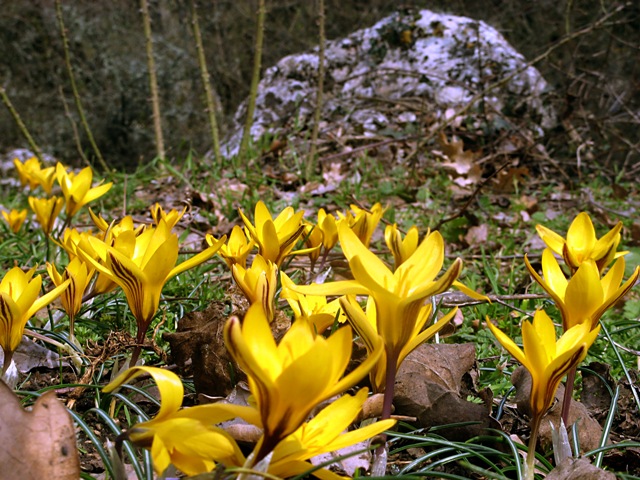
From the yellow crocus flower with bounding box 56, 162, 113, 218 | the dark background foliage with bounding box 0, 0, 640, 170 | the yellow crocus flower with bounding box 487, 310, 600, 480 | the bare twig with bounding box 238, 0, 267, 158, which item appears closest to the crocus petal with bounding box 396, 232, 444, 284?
the yellow crocus flower with bounding box 487, 310, 600, 480

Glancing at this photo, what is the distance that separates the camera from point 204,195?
3752mm

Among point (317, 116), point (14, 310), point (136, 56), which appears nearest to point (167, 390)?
point (14, 310)

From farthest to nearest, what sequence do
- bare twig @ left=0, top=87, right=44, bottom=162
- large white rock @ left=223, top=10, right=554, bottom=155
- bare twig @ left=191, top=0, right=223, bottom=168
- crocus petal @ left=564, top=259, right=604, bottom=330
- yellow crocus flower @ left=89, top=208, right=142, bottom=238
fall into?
1. large white rock @ left=223, top=10, right=554, bottom=155
2. bare twig @ left=191, top=0, right=223, bottom=168
3. bare twig @ left=0, top=87, right=44, bottom=162
4. yellow crocus flower @ left=89, top=208, right=142, bottom=238
5. crocus petal @ left=564, top=259, right=604, bottom=330

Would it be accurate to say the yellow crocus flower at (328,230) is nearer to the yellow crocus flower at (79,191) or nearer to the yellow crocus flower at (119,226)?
the yellow crocus flower at (119,226)

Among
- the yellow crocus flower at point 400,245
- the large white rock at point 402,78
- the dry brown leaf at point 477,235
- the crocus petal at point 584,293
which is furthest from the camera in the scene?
the large white rock at point 402,78

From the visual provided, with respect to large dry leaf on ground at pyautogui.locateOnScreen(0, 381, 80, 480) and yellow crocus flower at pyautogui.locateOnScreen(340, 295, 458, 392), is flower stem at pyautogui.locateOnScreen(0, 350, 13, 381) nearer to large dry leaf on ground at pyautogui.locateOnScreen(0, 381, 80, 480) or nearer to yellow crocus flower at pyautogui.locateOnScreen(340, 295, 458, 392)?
large dry leaf on ground at pyautogui.locateOnScreen(0, 381, 80, 480)

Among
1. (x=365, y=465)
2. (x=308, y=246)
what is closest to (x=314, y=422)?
(x=365, y=465)

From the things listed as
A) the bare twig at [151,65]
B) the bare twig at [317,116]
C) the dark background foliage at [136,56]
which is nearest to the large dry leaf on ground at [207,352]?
the bare twig at [317,116]

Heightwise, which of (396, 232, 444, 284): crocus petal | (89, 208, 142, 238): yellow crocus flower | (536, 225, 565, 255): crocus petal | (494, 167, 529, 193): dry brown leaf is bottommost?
(494, 167, 529, 193): dry brown leaf

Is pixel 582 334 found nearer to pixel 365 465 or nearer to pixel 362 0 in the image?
pixel 365 465

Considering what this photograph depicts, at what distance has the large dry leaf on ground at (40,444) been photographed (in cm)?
73

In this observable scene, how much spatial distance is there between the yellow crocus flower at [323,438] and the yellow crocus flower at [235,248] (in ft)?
2.03

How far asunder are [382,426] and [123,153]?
307 inches

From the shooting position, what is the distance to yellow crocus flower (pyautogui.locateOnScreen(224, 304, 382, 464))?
2.03 feet
